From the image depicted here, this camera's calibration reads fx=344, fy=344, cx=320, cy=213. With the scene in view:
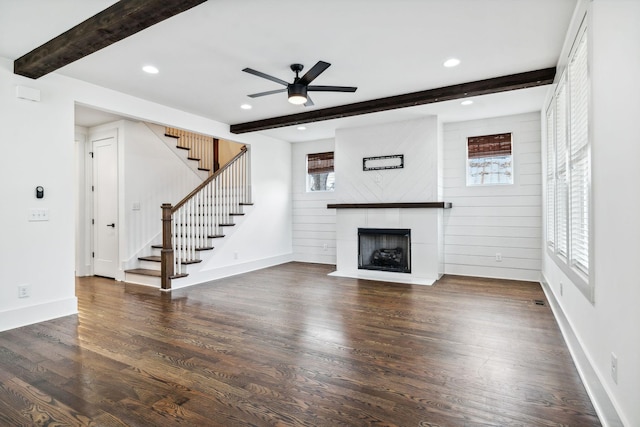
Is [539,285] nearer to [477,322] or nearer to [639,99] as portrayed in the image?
[477,322]

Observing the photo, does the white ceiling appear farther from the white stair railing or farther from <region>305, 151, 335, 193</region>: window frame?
<region>305, 151, 335, 193</region>: window frame

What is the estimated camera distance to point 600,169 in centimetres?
212

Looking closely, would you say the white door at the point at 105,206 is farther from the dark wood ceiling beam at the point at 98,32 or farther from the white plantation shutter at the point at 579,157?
the white plantation shutter at the point at 579,157

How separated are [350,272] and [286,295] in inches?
75.5

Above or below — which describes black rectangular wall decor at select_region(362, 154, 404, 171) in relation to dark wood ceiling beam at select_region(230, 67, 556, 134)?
below

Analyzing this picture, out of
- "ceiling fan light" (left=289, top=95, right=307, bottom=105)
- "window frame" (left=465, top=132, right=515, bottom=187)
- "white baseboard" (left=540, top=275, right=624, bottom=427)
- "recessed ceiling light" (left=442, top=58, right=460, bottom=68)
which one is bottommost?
"white baseboard" (left=540, top=275, right=624, bottom=427)

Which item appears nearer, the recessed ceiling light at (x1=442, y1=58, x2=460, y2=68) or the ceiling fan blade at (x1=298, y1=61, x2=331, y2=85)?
the ceiling fan blade at (x1=298, y1=61, x2=331, y2=85)

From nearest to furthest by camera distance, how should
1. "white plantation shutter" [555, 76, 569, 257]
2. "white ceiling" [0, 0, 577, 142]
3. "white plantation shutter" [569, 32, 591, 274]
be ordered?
"white plantation shutter" [569, 32, 591, 274] → "white ceiling" [0, 0, 577, 142] → "white plantation shutter" [555, 76, 569, 257]

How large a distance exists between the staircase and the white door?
626mm

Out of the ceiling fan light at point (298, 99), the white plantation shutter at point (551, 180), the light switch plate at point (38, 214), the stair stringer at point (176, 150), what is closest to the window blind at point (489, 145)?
the white plantation shutter at point (551, 180)

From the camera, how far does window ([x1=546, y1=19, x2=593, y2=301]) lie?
2.59 metres

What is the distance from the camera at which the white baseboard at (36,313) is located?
3.47 meters

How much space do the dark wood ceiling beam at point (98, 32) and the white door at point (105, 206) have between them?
2.67 metres

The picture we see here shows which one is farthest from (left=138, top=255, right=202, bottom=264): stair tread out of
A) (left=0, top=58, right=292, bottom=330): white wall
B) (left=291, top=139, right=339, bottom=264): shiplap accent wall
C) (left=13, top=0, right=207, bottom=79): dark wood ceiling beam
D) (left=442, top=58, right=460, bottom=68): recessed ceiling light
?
(left=442, top=58, right=460, bottom=68): recessed ceiling light
